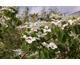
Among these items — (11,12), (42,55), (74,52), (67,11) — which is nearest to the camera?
(42,55)

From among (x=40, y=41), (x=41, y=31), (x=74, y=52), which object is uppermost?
(x=41, y=31)

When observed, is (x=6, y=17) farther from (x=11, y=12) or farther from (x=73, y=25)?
(x=73, y=25)

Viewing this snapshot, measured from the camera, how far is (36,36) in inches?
37.7

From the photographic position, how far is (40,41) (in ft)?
3.42
